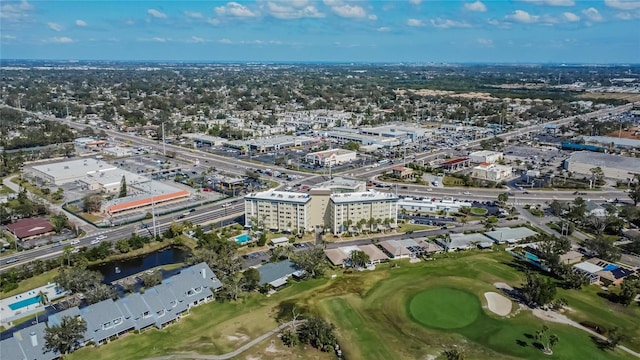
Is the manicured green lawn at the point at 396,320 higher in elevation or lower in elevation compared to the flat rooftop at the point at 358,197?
lower

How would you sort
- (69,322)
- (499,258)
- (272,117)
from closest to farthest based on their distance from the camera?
(69,322), (499,258), (272,117)

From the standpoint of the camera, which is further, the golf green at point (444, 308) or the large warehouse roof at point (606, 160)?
the large warehouse roof at point (606, 160)

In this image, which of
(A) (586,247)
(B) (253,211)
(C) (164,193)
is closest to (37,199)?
(C) (164,193)

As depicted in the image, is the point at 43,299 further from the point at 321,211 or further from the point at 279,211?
the point at 321,211

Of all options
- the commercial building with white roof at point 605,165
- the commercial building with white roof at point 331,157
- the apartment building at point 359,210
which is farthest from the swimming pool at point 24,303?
the commercial building with white roof at point 605,165

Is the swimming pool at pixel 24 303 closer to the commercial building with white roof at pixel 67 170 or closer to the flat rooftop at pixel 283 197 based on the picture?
the flat rooftop at pixel 283 197

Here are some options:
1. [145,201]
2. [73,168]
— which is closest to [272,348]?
[145,201]

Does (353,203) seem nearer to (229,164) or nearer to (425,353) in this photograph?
(425,353)
